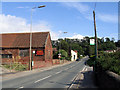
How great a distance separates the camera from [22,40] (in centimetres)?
4381

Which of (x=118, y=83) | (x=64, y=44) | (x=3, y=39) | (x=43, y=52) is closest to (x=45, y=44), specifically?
(x=43, y=52)

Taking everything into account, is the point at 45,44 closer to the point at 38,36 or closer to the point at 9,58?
the point at 38,36

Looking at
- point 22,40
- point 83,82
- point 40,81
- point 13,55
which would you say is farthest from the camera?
point 22,40

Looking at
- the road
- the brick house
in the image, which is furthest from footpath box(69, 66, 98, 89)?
the brick house

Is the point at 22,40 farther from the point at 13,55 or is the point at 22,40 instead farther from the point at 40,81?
the point at 40,81

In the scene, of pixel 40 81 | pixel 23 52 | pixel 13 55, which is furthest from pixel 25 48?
pixel 40 81

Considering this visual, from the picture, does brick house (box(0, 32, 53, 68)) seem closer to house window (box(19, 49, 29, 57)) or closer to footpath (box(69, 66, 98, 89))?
house window (box(19, 49, 29, 57))

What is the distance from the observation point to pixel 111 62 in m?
12.8

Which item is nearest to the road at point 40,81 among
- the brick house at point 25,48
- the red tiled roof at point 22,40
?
the brick house at point 25,48

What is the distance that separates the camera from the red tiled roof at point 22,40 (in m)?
41.8

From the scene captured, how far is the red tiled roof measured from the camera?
4183cm

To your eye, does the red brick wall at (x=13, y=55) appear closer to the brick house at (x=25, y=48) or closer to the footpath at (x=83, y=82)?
the brick house at (x=25, y=48)

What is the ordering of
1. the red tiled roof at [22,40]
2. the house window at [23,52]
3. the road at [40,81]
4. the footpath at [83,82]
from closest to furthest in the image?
the footpath at [83,82]
the road at [40,81]
the house window at [23,52]
the red tiled roof at [22,40]

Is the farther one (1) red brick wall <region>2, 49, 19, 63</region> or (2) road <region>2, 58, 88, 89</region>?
(1) red brick wall <region>2, 49, 19, 63</region>
